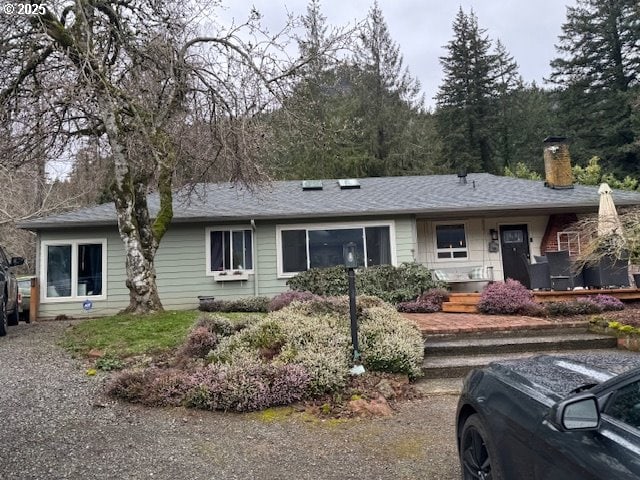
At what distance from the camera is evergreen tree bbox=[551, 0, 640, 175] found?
26172 mm

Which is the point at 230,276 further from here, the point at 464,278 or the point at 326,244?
the point at 464,278

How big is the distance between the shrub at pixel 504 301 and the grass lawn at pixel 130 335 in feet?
17.1

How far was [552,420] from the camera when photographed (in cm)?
197

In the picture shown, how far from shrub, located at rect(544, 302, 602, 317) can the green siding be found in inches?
167

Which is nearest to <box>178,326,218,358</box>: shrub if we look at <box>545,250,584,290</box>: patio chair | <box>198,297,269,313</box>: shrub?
<box>198,297,269,313</box>: shrub

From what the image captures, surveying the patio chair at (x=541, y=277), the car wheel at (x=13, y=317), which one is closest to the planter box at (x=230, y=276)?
the car wheel at (x=13, y=317)

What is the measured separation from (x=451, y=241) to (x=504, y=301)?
174 inches

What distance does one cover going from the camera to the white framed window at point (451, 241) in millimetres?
12766

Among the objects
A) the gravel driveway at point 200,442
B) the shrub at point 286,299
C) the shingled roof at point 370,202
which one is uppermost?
the shingled roof at point 370,202

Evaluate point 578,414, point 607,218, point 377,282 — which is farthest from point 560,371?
point 377,282

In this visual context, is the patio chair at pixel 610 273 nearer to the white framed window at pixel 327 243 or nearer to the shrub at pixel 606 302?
the shrub at pixel 606 302

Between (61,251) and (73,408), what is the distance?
27.9ft

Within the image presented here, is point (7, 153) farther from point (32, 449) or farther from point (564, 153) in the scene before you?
point (564, 153)

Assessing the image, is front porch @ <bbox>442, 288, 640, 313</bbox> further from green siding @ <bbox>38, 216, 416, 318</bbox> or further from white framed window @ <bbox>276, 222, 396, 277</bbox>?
white framed window @ <bbox>276, 222, 396, 277</bbox>
